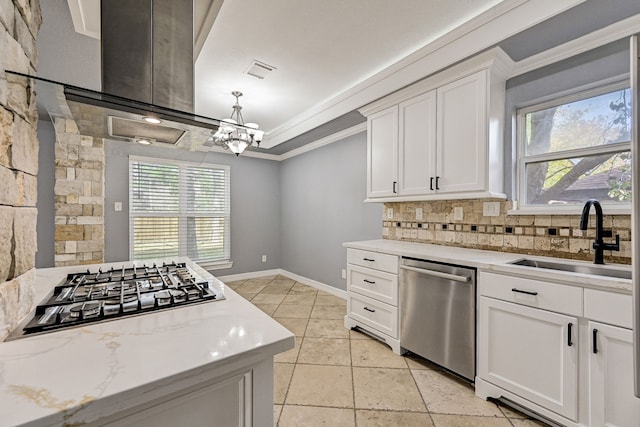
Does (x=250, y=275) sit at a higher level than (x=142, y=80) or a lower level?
lower

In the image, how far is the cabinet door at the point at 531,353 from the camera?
146cm

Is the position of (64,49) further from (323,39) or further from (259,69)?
(323,39)

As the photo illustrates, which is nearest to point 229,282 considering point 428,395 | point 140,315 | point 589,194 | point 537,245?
point 428,395

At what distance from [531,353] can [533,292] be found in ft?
1.21

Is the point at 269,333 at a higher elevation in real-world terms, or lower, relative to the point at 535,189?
lower

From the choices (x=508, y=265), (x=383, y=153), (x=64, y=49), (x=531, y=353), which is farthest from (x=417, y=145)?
(x=64, y=49)

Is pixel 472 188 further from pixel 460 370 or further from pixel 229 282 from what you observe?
pixel 229 282

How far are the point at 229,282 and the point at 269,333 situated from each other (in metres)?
4.23

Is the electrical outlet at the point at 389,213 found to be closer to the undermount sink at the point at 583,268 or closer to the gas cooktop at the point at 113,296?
the undermount sink at the point at 583,268

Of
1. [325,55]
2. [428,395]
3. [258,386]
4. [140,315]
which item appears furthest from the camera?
[325,55]

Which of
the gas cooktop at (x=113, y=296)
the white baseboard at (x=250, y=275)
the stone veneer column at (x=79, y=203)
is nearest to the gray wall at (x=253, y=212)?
the white baseboard at (x=250, y=275)

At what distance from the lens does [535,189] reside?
2172mm

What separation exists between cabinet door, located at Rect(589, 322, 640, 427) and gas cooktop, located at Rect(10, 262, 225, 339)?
1876 mm

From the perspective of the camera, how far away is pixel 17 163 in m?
0.84
